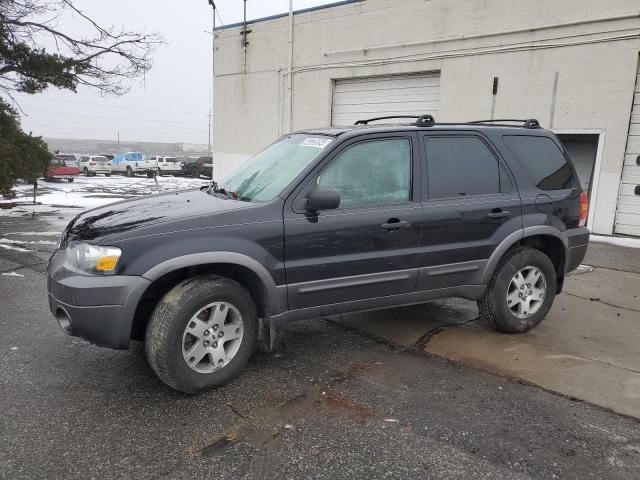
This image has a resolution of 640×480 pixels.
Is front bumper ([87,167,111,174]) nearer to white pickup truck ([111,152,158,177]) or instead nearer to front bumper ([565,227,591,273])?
white pickup truck ([111,152,158,177])

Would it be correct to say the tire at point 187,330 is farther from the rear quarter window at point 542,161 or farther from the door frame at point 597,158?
the door frame at point 597,158

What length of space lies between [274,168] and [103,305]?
1.71 m

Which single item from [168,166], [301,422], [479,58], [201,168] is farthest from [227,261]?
[168,166]

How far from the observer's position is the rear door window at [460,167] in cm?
419

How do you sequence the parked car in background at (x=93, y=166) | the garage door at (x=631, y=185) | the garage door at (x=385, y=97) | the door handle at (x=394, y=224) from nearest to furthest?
the door handle at (x=394, y=224)
the garage door at (x=631, y=185)
the garage door at (x=385, y=97)
the parked car in background at (x=93, y=166)

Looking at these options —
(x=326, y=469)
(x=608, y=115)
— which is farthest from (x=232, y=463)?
(x=608, y=115)

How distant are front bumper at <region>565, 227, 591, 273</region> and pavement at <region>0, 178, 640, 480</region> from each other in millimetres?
800

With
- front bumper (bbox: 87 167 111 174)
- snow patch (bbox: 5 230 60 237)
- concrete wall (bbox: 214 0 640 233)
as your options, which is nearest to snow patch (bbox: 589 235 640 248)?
concrete wall (bbox: 214 0 640 233)

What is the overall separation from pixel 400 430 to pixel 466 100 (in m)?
10.7

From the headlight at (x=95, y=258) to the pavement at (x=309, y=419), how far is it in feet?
2.92

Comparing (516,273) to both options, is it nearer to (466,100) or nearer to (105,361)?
(105,361)

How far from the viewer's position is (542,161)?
188 inches

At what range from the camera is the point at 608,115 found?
1028 cm

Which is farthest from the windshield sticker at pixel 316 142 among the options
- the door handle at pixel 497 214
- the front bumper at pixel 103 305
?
the front bumper at pixel 103 305
